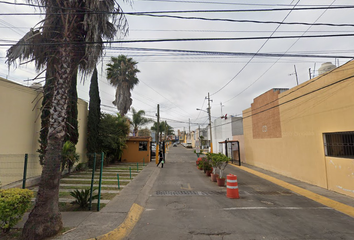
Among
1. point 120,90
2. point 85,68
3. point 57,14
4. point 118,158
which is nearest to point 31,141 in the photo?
point 85,68

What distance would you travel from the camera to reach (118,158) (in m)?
21.3

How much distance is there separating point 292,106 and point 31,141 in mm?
15795

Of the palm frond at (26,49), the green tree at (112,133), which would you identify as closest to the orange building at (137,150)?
the green tree at (112,133)

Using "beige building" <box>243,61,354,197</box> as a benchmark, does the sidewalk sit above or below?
below

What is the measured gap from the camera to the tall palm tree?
4.28 meters

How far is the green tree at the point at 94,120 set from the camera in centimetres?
1634

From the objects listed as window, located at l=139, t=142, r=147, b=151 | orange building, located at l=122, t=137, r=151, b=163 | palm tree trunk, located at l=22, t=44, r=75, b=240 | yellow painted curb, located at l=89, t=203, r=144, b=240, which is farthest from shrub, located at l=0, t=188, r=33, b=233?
window, located at l=139, t=142, r=147, b=151


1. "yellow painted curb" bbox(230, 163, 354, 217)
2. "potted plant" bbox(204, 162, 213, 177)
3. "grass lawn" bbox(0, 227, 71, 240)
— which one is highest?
"potted plant" bbox(204, 162, 213, 177)

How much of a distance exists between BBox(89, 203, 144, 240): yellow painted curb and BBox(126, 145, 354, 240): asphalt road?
0.49ft

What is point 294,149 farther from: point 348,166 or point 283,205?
point 283,205

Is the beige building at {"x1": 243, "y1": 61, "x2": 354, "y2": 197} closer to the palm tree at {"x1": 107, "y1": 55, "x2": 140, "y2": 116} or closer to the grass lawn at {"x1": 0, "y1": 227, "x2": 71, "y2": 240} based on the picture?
the grass lawn at {"x1": 0, "y1": 227, "x2": 71, "y2": 240}

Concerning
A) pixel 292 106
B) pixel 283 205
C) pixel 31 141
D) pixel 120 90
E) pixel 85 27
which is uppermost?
pixel 120 90

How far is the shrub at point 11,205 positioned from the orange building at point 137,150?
18.3 metres

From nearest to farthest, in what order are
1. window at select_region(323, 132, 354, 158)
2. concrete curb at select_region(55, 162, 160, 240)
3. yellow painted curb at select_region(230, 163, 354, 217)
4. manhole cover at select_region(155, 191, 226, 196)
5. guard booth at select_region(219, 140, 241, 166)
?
concrete curb at select_region(55, 162, 160, 240)
yellow painted curb at select_region(230, 163, 354, 217)
manhole cover at select_region(155, 191, 226, 196)
window at select_region(323, 132, 354, 158)
guard booth at select_region(219, 140, 241, 166)
